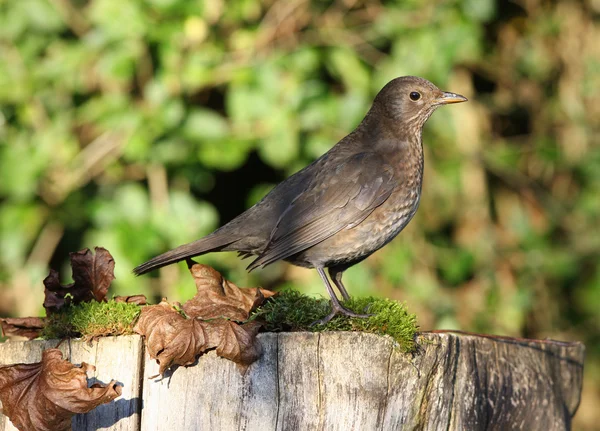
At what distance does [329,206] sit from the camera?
13.3 ft

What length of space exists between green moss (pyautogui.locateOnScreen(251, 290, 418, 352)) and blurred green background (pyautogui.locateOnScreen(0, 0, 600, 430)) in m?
2.38

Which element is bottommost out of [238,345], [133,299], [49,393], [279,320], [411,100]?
[49,393]

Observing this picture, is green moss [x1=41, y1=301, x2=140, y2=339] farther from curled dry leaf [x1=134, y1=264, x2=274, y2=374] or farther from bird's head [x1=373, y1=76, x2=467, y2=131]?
bird's head [x1=373, y1=76, x2=467, y2=131]

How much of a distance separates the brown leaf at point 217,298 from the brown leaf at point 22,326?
0.62 m

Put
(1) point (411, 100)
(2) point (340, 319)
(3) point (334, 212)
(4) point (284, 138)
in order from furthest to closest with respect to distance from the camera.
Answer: (4) point (284, 138) → (1) point (411, 100) → (3) point (334, 212) → (2) point (340, 319)

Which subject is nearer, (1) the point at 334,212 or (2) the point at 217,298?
(2) the point at 217,298

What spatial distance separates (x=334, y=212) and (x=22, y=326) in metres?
1.63

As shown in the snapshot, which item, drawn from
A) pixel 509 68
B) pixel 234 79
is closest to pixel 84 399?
pixel 234 79

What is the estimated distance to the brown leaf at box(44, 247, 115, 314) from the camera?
3102mm

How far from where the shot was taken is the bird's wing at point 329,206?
3975 millimetres

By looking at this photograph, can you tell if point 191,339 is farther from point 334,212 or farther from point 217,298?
point 334,212

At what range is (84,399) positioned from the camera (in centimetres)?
258

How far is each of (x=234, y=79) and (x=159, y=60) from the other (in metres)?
0.54

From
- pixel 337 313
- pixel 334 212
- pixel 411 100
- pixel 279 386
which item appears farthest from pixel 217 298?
pixel 411 100
